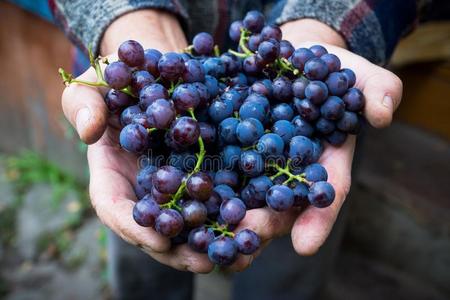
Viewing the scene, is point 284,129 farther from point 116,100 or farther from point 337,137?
point 116,100

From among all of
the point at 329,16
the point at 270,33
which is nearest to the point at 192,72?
the point at 270,33

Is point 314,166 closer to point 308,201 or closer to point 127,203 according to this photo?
point 308,201

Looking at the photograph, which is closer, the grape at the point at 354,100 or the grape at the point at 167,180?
the grape at the point at 167,180

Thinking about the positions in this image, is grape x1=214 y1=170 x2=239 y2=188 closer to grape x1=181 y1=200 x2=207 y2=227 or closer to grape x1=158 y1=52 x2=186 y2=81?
grape x1=181 y1=200 x2=207 y2=227

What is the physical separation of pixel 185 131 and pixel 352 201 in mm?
1288

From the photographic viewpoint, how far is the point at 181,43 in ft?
4.49

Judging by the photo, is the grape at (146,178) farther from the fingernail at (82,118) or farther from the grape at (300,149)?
the grape at (300,149)

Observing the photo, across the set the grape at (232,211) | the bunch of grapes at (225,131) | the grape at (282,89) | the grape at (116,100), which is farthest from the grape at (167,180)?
the grape at (282,89)

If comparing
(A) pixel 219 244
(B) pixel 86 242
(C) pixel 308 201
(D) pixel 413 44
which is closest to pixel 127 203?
(A) pixel 219 244

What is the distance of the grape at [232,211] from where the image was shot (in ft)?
3.20

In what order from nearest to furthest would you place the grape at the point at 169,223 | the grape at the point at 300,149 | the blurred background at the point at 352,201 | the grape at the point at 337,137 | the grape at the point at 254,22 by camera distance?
the grape at the point at 169,223 < the grape at the point at 300,149 < the grape at the point at 337,137 < the grape at the point at 254,22 < the blurred background at the point at 352,201

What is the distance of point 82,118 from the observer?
1.02m

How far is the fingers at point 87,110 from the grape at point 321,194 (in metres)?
0.44

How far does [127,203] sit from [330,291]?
1590 mm
